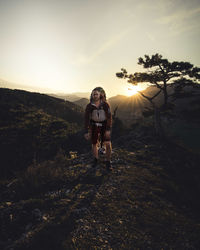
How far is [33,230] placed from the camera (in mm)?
3117

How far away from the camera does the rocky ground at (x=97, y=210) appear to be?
2.94 metres

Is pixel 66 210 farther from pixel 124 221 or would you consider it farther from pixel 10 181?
pixel 10 181

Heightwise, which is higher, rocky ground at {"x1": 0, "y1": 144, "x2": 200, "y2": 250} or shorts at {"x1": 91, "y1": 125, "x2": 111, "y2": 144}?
shorts at {"x1": 91, "y1": 125, "x2": 111, "y2": 144}

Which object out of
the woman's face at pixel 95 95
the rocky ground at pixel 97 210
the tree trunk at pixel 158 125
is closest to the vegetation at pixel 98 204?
the rocky ground at pixel 97 210

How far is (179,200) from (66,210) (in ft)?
12.2

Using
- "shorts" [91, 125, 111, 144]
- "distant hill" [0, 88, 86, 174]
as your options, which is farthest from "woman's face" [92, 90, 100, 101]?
"distant hill" [0, 88, 86, 174]

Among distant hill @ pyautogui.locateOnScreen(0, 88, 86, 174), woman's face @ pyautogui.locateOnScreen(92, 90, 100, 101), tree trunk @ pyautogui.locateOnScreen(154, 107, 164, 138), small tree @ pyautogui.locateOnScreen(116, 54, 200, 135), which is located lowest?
distant hill @ pyautogui.locateOnScreen(0, 88, 86, 174)

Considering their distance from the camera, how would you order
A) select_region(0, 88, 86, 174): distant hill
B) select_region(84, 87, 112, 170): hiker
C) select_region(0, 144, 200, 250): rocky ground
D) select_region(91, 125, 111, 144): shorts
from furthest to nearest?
1. select_region(0, 88, 86, 174): distant hill
2. select_region(91, 125, 111, 144): shorts
3. select_region(84, 87, 112, 170): hiker
4. select_region(0, 144, 200, 250): rocky ground

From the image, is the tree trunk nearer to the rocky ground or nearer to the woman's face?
the rocky ground

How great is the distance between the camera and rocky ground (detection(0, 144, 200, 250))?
294cm

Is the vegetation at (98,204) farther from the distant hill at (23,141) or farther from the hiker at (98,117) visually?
the hiker at (98,117)

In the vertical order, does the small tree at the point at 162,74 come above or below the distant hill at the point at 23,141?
above

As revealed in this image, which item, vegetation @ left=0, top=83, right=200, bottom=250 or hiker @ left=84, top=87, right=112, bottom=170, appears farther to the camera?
hiker @ left=84, top=87, right=112, bottom=170

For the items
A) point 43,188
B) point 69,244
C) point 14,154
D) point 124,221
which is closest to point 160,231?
point 124,221
